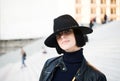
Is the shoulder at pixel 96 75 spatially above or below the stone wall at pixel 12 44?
above

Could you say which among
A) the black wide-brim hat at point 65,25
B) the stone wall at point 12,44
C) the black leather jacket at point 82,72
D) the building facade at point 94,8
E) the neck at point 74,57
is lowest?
the stone wall at point 12,44

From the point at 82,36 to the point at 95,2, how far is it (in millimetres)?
61068

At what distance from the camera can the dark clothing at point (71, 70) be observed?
8.46ft

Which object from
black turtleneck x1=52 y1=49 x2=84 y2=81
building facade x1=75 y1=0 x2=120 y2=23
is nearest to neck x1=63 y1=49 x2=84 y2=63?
black turtleneck x1=52 y1=49 x2=84 y2=81

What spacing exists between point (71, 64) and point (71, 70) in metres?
0.05

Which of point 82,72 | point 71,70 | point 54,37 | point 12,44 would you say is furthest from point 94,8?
point 82,72

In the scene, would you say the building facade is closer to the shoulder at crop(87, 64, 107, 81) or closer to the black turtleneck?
the black turtleneck

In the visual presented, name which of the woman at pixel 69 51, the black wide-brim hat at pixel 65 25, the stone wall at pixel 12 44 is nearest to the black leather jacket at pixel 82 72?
the woman at pixel 69 51

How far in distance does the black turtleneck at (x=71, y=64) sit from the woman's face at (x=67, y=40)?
0.04 m

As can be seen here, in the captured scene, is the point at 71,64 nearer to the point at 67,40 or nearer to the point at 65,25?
the point at 67,40

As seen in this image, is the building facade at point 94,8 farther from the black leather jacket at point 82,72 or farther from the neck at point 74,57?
the neck at point 74,57

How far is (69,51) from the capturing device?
9.04 feet

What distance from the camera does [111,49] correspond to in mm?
14664

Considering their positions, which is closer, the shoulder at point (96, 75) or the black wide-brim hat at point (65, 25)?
the shoulder at point (96, 75)
